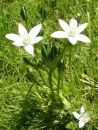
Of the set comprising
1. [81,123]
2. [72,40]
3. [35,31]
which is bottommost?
[81,123]

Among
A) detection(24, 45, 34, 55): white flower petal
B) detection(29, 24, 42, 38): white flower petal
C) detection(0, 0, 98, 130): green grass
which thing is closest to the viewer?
detection(24, 45, 34, 55): white flower petal

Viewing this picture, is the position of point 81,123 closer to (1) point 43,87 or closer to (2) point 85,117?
(2) point 85,117

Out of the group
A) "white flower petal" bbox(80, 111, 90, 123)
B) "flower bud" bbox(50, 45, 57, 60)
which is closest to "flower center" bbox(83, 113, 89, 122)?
"white flower petal" bbox(80, 111, 90, 123)

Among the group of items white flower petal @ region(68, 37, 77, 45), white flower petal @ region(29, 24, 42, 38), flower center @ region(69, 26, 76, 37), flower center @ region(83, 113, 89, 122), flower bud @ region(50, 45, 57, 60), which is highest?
white flower petal @ region(29, 24, 42, 38)

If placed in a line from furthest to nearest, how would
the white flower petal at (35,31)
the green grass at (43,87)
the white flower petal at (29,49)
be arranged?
the green grass at (43,87)
the white flower petal at (35,31)
the white flower petal at (29,49)

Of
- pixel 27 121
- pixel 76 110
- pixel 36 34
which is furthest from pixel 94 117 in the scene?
pixel 36 34

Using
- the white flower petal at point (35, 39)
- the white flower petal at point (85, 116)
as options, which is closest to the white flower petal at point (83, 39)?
the white flower petal at point (35, 39)

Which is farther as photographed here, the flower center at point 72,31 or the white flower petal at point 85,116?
the white flower petal at point 85,116

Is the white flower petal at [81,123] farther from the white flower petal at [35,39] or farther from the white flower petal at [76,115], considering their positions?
the white flower petal at [35,39]

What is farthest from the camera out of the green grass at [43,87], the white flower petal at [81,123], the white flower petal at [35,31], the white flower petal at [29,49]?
the green grass at [43,87]

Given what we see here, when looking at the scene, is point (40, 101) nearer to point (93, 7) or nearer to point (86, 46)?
point (86, 46)

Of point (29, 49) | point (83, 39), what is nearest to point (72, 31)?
point (83, 39)

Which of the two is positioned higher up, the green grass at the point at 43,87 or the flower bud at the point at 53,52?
the green grass at the point at 43,87

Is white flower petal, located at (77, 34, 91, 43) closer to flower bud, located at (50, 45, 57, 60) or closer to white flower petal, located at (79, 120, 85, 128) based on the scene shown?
flower bud, located at (50, 45, 57, 60)
